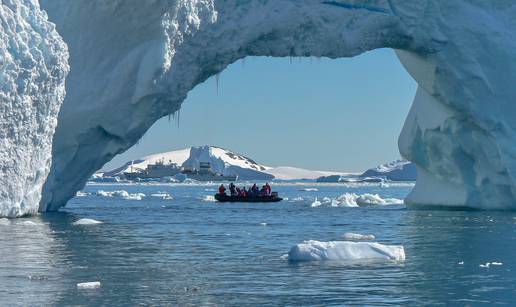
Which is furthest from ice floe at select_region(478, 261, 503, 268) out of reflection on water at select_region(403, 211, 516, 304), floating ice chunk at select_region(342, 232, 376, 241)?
floating ice chunk at select_region(342, 232, 376, 241)

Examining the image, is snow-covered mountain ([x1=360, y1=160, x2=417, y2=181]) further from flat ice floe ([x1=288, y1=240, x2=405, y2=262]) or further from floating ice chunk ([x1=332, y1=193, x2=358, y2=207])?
flat ice floe ([x1=288, y1=240, x2=405, y2=262])

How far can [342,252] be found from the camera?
50.7 feet

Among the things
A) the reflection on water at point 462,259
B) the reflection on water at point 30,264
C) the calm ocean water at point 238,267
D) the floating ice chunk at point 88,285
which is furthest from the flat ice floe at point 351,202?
the floating ice chunk at point 88,285

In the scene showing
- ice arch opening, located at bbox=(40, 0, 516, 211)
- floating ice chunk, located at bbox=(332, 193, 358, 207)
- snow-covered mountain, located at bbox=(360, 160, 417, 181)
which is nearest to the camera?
ice arch opening, located at bbox=(40, 0, 516, 211)

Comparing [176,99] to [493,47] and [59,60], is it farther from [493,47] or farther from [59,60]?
[493,47]

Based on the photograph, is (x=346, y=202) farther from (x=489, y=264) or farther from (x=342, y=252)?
(x=489, y=264)

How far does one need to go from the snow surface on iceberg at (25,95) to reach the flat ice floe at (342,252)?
1208 cm

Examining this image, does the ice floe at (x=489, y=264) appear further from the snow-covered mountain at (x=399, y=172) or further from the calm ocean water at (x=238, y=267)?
the snow-covered mountain at (x=399, y=172)

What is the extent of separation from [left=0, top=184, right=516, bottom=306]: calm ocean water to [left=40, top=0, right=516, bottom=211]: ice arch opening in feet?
16.9

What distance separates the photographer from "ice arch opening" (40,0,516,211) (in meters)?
28.9

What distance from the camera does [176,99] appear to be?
97.6ft

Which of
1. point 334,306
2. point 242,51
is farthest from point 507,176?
point 334,306

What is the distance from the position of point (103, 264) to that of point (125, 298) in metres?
3.92

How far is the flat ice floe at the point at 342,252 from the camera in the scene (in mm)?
15328
